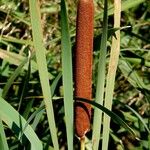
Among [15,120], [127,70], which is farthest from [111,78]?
[127,70]

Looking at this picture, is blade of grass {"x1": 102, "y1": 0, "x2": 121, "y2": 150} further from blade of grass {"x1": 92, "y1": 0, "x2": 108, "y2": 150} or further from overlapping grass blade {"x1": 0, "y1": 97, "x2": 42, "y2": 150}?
overlapping grass blade {"x1": 0, "y1": 97, "x2": 42, "y2": 150}

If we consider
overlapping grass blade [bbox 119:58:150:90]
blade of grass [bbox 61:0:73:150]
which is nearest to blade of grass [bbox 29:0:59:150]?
blade of grass [bbox 61:0:73:150]

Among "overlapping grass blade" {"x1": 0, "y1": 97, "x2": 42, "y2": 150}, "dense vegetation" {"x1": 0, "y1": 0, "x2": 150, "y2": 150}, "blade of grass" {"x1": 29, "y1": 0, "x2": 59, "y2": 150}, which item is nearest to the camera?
"blade of grass" {"x1": 29, "y1": 0, "x2": 59, "y2": 150}

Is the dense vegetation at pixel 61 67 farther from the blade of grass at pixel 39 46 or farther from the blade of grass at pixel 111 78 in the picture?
the blade of grass at pixel 39 46

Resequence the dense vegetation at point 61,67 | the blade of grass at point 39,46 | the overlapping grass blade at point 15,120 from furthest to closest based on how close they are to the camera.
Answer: the dense vegetation at point 61,67 → the overlapping grass blade at point 15,120 → the blade of grass at point 39,46

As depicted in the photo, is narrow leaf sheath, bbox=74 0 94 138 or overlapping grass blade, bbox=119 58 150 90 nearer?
narrow leaf sheath, bbox=74 0 94 138

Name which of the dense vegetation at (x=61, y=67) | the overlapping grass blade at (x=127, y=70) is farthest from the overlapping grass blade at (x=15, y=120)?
the overlapping grass blade at (x=127, y=70)

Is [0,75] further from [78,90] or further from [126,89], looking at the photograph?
[78,90]

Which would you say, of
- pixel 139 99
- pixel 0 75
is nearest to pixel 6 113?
pixel 0 75

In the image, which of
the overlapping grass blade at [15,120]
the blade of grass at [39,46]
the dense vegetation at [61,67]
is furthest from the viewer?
the dense vegetation at [61,67]

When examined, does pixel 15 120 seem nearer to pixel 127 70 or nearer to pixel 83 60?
pixel 83 60
